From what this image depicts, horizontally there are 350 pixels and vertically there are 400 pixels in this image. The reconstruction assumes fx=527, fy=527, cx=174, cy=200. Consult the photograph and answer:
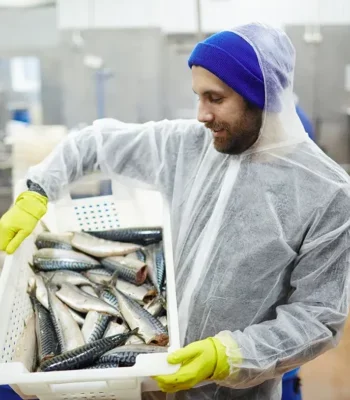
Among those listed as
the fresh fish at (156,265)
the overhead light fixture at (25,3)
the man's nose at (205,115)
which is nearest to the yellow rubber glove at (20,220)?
the fresh fish at (156,265)

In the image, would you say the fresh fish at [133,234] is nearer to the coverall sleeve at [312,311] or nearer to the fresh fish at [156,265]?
the fresh fish at [156,265]

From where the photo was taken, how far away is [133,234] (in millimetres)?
1648

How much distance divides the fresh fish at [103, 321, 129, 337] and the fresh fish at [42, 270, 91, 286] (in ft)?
0.62

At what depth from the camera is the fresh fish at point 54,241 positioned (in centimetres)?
158

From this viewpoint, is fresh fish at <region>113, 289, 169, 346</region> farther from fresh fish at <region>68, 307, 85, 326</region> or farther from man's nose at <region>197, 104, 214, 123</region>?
man's nose at <region>197, 104, 214, 123</region>

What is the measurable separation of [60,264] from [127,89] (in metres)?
2.12

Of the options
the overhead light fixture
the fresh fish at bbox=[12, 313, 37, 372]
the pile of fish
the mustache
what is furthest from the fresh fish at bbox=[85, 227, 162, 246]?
the overhead light fixture

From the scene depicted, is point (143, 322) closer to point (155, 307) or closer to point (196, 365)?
Answer: point (155, 307)

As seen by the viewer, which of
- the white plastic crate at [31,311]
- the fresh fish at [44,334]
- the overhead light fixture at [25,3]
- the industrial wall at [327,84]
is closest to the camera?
the white plastic crate at [31,311]

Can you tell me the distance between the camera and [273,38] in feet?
4.00

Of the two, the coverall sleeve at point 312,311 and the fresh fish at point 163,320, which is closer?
the coverall sleeve at point 312,311

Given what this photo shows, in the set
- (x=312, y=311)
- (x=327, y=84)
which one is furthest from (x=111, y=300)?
(x=327, y=84)

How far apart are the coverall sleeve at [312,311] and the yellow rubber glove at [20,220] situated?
59cm

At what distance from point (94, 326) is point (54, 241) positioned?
1.05 feet
